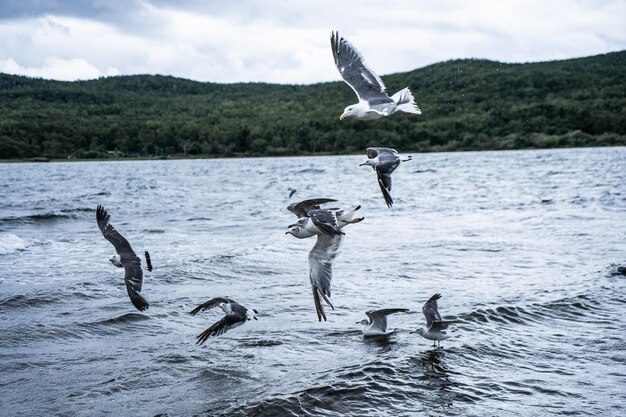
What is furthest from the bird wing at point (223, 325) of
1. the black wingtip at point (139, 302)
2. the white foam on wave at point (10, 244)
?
the white foam on wave at point (10, 244)

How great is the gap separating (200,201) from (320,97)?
319 feet

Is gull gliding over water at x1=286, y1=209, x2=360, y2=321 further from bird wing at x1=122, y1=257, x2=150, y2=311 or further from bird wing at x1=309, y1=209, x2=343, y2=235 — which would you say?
bird wing at x1=122, y1=257, x2=150, y2=311

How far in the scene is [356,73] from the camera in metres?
8.62

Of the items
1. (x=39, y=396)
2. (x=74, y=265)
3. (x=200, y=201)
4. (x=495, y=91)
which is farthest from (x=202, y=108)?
(x=39, y=396)

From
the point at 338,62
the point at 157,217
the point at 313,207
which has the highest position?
the point at 338,62

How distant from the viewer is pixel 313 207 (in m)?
9.01

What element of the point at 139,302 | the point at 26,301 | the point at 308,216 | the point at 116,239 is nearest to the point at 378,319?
the point at 308,216

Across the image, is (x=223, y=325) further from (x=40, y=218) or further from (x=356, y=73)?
(x=40, y=218)

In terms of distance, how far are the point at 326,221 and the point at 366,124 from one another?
103m

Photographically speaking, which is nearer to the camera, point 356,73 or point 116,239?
point 356,73

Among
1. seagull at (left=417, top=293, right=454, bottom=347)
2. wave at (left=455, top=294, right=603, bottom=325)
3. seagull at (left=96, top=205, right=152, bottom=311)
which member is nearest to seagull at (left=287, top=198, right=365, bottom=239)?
seagull at (left=417, top=293, right=454, bottom=347)

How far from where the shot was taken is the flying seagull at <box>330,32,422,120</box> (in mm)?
7832

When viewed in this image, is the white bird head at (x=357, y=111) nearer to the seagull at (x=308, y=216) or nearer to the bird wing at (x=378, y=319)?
the seagull at (x=308, y=216)

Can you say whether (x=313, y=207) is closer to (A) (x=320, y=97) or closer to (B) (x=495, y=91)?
(B) (x=495, y=91)
